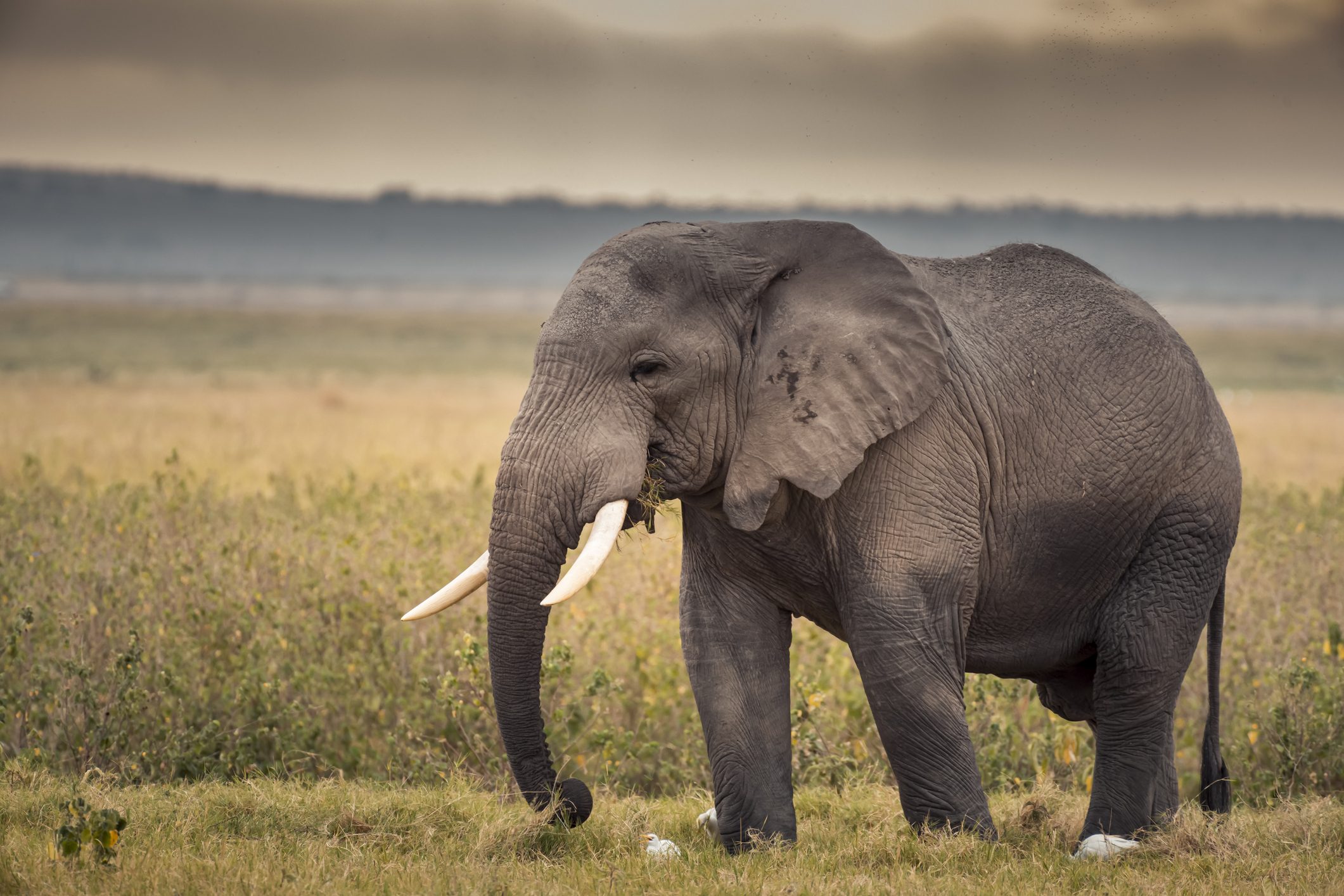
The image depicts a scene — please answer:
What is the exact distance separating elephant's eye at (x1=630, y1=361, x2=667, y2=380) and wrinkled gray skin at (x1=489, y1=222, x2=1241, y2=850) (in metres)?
0.01

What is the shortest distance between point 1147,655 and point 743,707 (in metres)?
1.92

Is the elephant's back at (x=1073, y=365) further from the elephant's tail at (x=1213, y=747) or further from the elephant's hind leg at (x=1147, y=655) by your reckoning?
the elephant's tail at (x=1213, y=747)

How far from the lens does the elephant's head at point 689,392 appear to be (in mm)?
5805

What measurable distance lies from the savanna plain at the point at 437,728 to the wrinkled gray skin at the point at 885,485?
1.75ft

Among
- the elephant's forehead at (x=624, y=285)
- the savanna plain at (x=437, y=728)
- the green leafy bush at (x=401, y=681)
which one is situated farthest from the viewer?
the green leafy bush at (x=401, y=681)

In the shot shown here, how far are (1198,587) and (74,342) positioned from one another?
3207 inches

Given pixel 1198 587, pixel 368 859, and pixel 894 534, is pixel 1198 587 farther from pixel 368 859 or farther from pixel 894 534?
pixel 368 859

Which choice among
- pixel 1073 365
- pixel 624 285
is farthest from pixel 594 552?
pixel 1073 365

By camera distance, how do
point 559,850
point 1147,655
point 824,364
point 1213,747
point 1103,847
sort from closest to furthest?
1. point 824,364
2. point 559,850
3. point 1103,847
4. point 1147,655
5. point 1213,747

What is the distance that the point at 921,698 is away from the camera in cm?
621

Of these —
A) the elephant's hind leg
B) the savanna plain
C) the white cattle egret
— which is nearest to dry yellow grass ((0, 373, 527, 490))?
the savanna plain

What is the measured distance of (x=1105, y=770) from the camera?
710cm

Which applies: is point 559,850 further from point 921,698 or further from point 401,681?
point 401,681

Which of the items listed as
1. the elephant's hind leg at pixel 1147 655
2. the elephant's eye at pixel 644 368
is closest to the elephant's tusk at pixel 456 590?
the elephant's eye at pixel 644 368
